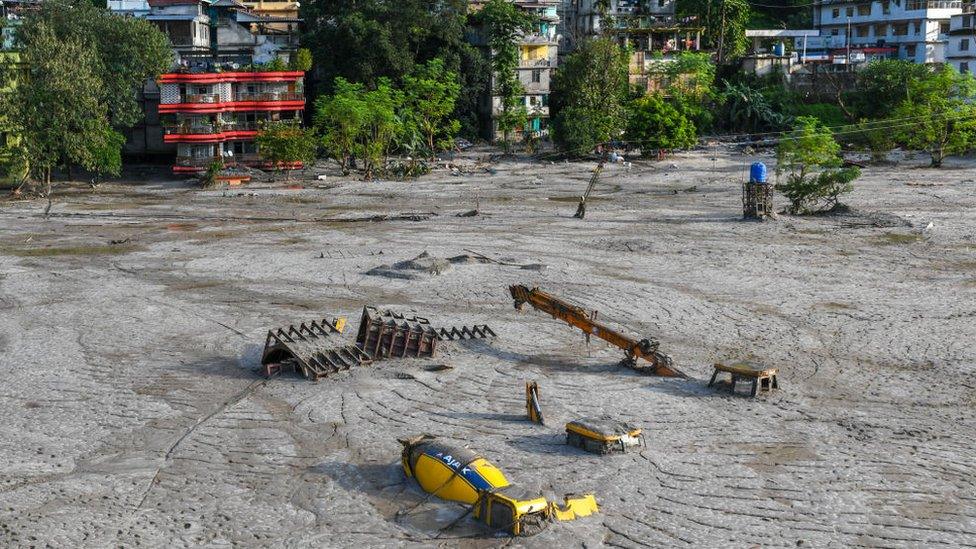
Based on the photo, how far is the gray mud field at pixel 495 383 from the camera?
18.9m

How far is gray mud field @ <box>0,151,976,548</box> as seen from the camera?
18.9 meters

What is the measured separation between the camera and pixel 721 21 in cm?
9356

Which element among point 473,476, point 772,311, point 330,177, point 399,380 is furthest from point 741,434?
point 330,177

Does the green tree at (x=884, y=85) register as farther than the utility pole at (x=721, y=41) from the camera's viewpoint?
No

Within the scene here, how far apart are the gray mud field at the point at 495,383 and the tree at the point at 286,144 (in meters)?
15.3

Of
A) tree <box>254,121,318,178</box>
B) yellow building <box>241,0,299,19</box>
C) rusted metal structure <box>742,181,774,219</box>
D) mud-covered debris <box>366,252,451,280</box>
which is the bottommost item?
mud-covered debris <box>366,252,451,280</box>

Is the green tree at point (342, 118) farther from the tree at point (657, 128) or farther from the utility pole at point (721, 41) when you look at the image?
the utility pole at point (721, 41)

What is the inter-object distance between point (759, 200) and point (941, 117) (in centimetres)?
2567

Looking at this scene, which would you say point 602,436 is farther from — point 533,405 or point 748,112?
point 748,112

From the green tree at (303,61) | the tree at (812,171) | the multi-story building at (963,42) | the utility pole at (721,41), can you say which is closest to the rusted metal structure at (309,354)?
the tree at (812,171)

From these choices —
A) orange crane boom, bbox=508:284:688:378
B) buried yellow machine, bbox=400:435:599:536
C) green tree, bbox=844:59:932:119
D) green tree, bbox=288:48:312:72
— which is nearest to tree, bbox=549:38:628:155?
green tree, bbox=288:48:312:72

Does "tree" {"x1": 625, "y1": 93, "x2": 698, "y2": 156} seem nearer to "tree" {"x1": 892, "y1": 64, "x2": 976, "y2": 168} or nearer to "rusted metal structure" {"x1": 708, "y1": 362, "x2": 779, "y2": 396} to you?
"tree" {"x1": 892, "y1": 64, "x2": 976, "y2": 168}

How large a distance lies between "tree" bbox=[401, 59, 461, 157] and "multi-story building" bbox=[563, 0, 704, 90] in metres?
16.7

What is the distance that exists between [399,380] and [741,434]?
8666 mm
